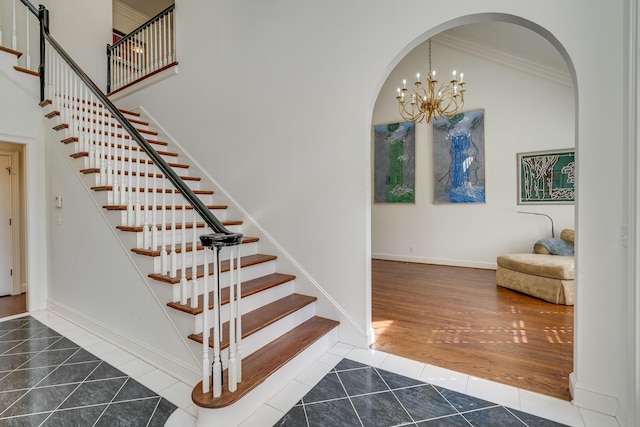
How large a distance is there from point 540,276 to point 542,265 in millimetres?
135

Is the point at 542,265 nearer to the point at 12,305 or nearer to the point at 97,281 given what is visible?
the point at 97,281

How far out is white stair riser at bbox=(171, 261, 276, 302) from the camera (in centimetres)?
206

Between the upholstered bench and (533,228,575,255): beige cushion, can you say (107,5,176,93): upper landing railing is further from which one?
(533,228,575,255): beige cushion

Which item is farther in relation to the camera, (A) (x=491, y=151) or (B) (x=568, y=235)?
(A) (x=491, y=151)

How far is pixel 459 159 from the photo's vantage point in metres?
5.13

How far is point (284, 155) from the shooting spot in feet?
9.47

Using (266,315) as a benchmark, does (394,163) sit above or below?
above

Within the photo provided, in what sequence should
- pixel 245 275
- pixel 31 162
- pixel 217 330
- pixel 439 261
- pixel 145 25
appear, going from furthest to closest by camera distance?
pixel 439 261, pixel 145 25, pixel 31 162, pixel 245 275, pixel 217 330

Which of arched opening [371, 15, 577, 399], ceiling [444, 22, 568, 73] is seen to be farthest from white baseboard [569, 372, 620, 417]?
ceiling [444, 22, 568, 73]

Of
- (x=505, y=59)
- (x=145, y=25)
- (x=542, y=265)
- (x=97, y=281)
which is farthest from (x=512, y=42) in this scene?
(x=97, y=281)

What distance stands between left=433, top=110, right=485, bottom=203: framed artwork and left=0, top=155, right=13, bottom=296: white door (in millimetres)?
6568

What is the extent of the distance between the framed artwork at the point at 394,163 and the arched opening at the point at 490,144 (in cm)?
11

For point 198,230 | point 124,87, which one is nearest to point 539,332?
point 198,230

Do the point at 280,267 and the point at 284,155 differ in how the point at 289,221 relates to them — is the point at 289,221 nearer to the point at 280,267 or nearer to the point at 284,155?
the point at 280,267
